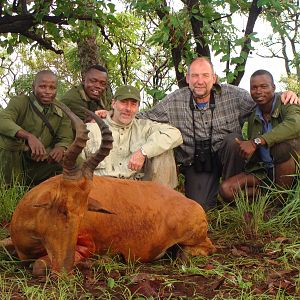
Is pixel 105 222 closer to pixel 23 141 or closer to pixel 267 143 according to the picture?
pixel 267 143

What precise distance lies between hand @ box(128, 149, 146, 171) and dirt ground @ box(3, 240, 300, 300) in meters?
1.34

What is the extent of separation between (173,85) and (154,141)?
4.60 m

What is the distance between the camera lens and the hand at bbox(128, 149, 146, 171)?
636cm

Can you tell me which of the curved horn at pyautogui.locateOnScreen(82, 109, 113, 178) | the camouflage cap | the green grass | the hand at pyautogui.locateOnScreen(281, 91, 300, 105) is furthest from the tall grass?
the hand at pyautogui.locateOnScreen(281, 91, 300, 105)

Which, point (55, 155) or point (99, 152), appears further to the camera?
point (55, 155)

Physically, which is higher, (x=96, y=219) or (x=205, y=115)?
(x=205, y=115)

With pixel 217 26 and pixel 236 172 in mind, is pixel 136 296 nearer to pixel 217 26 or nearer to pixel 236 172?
pixel 236 172

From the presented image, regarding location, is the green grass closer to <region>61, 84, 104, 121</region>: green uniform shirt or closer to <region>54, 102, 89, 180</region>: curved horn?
<region>54, 102, 89, 180</region>: curved horn

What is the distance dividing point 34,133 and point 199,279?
3.70 meters

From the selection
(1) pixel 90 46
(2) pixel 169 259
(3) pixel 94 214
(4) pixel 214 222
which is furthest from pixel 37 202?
(1) pixel 90 46

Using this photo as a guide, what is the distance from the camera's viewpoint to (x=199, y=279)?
457cm

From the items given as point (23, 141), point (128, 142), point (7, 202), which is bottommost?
point (7, 202)

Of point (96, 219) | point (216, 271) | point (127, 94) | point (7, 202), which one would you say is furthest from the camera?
point (127, 94)

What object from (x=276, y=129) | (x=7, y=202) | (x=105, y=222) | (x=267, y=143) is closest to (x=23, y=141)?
(x=7, y=202)
